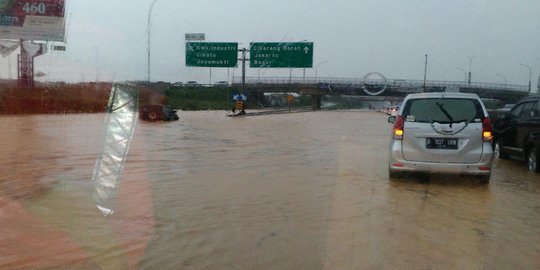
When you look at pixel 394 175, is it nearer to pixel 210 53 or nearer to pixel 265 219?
pixel 265 219

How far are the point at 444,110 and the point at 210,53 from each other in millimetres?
38225

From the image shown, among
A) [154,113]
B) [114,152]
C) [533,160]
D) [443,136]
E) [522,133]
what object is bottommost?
[114,152]

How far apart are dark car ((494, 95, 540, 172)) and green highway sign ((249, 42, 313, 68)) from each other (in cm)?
3214

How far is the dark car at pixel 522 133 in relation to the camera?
10.3 metres

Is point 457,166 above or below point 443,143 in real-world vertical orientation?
below

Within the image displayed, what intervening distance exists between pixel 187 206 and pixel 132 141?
1099 cm

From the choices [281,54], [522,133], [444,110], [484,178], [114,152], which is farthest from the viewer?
[281,54]

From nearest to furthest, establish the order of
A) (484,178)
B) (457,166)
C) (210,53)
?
(457,166) < (484,178) < (210,53)

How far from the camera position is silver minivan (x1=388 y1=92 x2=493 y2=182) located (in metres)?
8.30

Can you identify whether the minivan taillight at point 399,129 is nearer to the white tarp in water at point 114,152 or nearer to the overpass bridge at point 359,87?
the white tarp in water at point 114,152

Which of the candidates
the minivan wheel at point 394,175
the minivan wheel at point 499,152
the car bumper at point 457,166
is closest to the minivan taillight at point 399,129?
the car bumper at point 457,166

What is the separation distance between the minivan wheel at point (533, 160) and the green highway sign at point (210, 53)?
1442 inches

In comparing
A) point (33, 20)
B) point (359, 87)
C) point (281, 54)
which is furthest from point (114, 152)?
point (359, 87)

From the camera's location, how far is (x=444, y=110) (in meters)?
8.54
